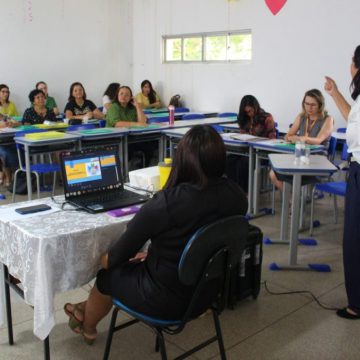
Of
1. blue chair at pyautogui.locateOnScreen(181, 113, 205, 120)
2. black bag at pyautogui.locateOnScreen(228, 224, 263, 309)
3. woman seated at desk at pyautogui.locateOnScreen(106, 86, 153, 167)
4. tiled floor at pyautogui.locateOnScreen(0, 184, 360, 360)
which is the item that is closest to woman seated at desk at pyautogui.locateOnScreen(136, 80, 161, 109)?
blue chair at pyautogui.locateOnScreen(181, 113, 205, 120)

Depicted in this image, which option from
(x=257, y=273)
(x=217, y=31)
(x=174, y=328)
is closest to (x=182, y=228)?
(x=174, y=328)

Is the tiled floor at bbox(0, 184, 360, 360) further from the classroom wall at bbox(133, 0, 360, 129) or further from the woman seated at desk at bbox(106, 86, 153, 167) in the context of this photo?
the classroom wall at bbox(133, 0, 360, 129)

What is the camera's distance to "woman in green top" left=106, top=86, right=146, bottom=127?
568 centimetres

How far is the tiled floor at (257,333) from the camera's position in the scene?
2314 mm

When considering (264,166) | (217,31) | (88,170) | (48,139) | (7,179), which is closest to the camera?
(88,170)

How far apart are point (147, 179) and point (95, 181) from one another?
0.30 m

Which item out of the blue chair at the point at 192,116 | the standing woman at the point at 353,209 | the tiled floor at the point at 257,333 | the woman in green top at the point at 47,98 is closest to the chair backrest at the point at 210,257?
the tiled floor at the point at 257,333

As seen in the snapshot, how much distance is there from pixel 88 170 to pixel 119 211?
1.13 feet

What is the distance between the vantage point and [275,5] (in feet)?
21.9

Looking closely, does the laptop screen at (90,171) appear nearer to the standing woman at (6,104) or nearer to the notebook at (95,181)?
the notebook at (95,181)

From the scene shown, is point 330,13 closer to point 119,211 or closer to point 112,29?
point 112,29

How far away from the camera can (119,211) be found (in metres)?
2.20

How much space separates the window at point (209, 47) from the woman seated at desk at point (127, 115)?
7.73ft

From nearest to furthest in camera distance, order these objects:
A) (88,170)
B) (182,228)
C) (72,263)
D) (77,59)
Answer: (182,228)
(72,263)
(88,170)
(77,59)
